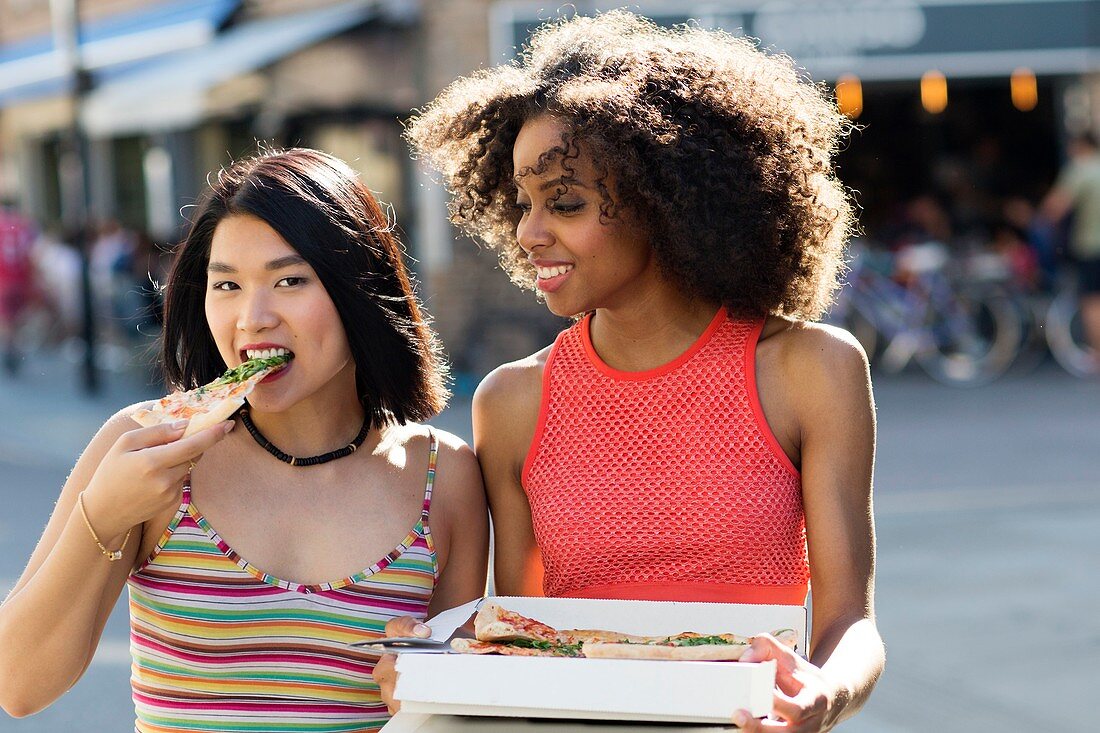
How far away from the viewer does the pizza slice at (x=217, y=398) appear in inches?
95.8

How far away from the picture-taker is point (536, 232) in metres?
2.61

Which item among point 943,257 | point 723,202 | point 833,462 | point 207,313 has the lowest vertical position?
point 943,257

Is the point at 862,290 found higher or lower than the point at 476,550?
lower

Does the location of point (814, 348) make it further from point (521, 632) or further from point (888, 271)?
point (888, 271)

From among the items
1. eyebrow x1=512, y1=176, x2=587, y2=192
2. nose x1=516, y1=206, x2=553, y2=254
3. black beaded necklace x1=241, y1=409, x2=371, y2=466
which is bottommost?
black beaded necklace x1=241, y1=409, x2=371, y2=466

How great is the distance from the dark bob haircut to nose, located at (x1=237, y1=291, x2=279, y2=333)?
112 millimetres

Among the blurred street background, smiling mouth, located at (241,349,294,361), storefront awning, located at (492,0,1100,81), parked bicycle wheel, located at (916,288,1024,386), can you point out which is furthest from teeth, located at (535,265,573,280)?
storefront awning, located at (492,0,1100,81)

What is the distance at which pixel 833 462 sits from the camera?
8.22 feet

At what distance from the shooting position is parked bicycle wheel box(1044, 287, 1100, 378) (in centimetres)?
1408

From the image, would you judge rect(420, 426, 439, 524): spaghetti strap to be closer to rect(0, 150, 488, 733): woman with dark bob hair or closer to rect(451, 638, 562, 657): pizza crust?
rect(0, 150, 488, 733): woman with dark bob hair

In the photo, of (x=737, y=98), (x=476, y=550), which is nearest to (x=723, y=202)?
(x=737, y=98)

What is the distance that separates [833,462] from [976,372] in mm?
12107

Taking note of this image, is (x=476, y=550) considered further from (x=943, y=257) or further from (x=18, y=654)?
(x=943, y=257)

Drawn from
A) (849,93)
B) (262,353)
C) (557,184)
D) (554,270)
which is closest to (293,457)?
(262,353)
